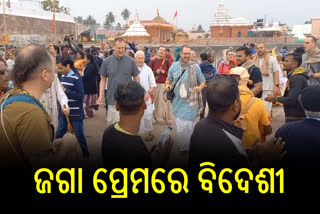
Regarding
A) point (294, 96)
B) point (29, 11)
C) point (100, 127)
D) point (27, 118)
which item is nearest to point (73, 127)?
point (100, 127)

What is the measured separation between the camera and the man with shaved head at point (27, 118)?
1604 millimetres

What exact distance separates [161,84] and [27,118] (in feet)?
17.8

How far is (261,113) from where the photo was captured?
3.02 meters

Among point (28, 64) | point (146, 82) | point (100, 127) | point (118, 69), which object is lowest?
point (100, 127)

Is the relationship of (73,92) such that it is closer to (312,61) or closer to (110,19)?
(312,61)

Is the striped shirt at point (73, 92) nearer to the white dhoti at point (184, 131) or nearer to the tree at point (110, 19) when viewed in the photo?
the white dhoti at point (184, 131)

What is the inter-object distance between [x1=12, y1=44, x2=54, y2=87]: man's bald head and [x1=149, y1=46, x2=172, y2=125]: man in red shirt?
16.8 ft

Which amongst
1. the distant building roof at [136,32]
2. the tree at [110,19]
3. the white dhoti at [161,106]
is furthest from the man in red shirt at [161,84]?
the tree at [110,19]

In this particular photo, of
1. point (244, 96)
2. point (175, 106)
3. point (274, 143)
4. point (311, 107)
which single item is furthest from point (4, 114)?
point (175, 106)

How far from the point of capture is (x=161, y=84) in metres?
6.97

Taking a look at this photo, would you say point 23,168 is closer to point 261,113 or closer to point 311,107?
point 311,107

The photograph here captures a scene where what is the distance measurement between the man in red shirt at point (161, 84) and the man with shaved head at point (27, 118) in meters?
5.13

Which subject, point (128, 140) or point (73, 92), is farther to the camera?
point (73, 92)

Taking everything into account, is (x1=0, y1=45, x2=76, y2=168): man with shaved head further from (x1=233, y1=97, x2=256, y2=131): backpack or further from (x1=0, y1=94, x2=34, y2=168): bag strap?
(x1=233, y1=97, x2=256, y2=131): backpack
